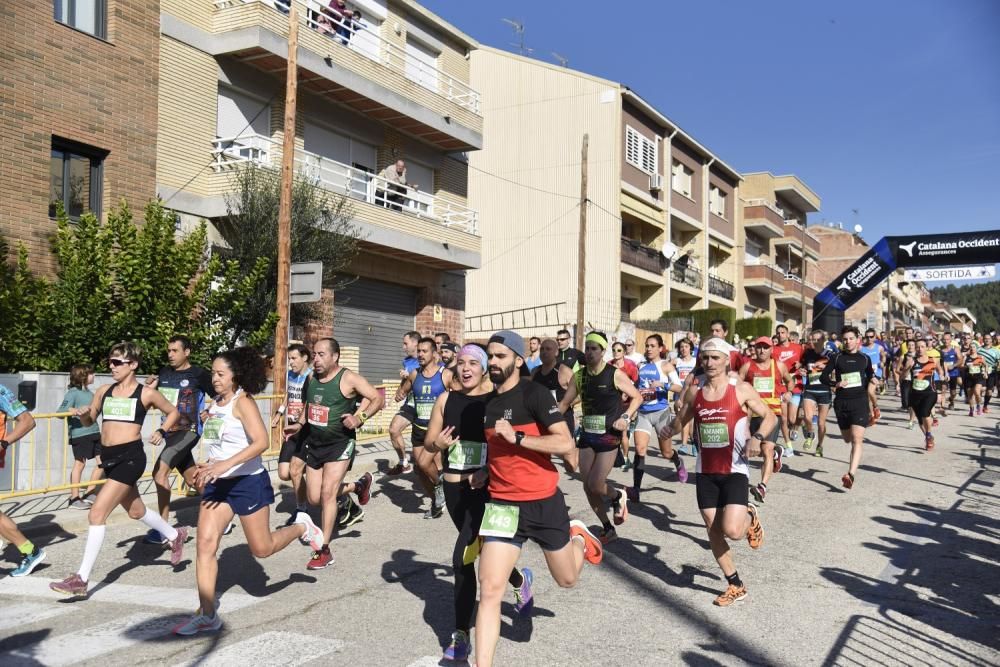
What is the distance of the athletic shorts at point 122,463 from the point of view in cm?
674

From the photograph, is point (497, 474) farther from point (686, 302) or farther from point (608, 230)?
point (686, 302)

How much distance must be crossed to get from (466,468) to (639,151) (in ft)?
102

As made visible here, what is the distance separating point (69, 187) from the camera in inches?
576

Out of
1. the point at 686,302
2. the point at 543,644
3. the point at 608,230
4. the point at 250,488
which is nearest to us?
the point at 543,644

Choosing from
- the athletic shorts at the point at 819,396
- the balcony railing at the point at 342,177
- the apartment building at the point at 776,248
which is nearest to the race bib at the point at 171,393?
the balcony railing at the point at 342,177

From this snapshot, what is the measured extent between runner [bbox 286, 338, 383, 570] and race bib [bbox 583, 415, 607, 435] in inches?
79.5

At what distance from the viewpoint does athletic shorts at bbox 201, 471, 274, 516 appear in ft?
18.9

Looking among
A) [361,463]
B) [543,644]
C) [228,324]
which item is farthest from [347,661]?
[228,324]

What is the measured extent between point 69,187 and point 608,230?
21.9 m

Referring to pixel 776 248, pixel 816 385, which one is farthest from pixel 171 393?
pixel 776 248

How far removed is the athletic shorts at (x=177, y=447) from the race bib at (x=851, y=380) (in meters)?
8.10

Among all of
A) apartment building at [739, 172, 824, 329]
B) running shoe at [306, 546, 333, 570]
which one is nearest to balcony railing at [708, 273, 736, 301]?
apartment building at [739, 172, 824, 329]

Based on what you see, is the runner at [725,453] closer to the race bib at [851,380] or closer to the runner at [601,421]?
the runner at [601,421]

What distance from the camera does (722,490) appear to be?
20.8 ft
